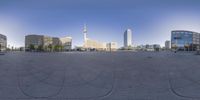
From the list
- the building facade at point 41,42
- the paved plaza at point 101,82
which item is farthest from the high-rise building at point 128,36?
the building facade at point 41,42

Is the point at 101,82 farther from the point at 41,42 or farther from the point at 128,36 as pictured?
the point at 41,42

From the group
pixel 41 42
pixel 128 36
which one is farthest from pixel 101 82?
pixel 41 42

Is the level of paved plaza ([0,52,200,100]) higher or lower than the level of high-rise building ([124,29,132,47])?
lower

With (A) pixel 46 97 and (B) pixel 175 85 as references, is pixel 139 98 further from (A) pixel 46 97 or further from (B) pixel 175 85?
(A) pixel 46 97

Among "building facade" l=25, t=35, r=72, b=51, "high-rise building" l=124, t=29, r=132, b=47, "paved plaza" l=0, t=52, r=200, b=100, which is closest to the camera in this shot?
"paved plaza" l=0, t=52, r=200, b=100

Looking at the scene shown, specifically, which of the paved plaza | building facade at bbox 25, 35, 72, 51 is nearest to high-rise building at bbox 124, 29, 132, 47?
the paved plaza

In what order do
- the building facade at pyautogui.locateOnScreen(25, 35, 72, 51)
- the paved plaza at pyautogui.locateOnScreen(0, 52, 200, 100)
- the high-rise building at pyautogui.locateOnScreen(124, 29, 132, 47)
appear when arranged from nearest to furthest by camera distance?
the paved plaza at pyautogui.locateOnScreen(0, 52, 200, 100) < the high-rise building at pyautogui.locateOnScreen(124, 29, 132, 47) < the building facade at pyautogui.locateOnScreen(25, 35, 72, 51)

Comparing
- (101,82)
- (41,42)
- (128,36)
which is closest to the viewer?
(101,82)

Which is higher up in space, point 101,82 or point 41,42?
point 41,42

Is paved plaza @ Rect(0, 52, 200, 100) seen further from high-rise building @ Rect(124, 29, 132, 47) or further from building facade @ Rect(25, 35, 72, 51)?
building facade @ Rect(25, 35, 72, 51)

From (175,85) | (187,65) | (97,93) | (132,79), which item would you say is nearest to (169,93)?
(175,85)

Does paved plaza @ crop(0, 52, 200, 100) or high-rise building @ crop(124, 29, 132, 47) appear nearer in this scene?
paved plaza @ crop(0, 52, 200, 100)

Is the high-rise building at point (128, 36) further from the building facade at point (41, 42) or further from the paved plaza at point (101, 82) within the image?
the building facade at point (41, 42)

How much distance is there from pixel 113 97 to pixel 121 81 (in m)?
1.13
